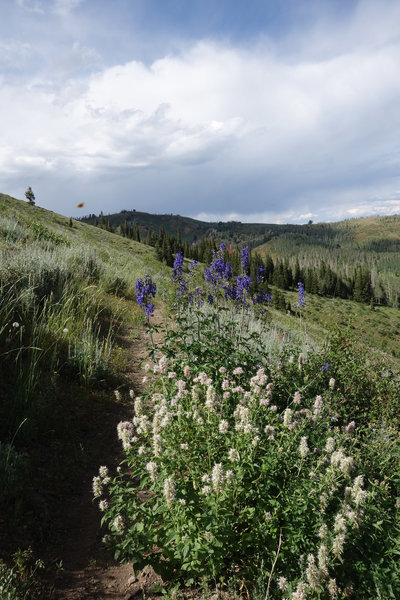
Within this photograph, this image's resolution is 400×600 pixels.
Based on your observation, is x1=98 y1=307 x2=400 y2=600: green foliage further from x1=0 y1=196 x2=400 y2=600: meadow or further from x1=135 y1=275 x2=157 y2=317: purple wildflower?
x1=135 y1=275 x2=157 y2=317: purple wildflower

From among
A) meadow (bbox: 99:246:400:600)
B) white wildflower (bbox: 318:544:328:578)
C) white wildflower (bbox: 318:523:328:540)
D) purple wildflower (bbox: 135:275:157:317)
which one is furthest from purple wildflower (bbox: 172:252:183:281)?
white wildflower (bbox: 318:544:328:578)

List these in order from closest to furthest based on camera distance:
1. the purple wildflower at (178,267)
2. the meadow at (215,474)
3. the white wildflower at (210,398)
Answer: the meadow at (215,474) < the white wildflower at (210,398) < the purple wildflower at (178,267)

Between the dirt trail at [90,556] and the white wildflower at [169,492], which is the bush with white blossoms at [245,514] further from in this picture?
the dirt trail at [90,556]

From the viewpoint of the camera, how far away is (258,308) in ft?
28.5

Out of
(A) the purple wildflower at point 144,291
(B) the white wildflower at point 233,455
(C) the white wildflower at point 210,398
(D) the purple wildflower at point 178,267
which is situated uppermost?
(D) the purple wildflower at point 178,267

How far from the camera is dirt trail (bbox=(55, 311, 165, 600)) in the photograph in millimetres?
2639

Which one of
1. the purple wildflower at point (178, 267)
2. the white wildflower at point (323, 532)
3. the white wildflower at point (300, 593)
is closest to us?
the white wildflower at point (300, 593)

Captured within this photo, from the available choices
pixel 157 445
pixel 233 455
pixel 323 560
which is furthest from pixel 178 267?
pixel 323 560

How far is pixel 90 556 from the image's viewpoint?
299 centimetres

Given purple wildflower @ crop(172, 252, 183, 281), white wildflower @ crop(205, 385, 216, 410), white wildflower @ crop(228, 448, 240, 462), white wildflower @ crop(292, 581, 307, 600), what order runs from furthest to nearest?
1. purple wildflower @ crop(172, 252, 183, 281)
2. white wildflower @ crop(205, 385, 216, 410)
3. white wildflower @ crop(228, 448, 240, 462)
4. white wildflower @ crop(292, 581, 307, 600)

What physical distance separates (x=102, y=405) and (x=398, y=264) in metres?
233

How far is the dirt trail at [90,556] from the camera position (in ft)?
8.66

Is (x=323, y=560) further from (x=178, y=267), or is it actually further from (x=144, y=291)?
(x=178, y=267)

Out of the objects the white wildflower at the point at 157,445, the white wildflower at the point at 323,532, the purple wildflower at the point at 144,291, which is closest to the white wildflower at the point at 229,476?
the white wildflower at the point at 157,445
